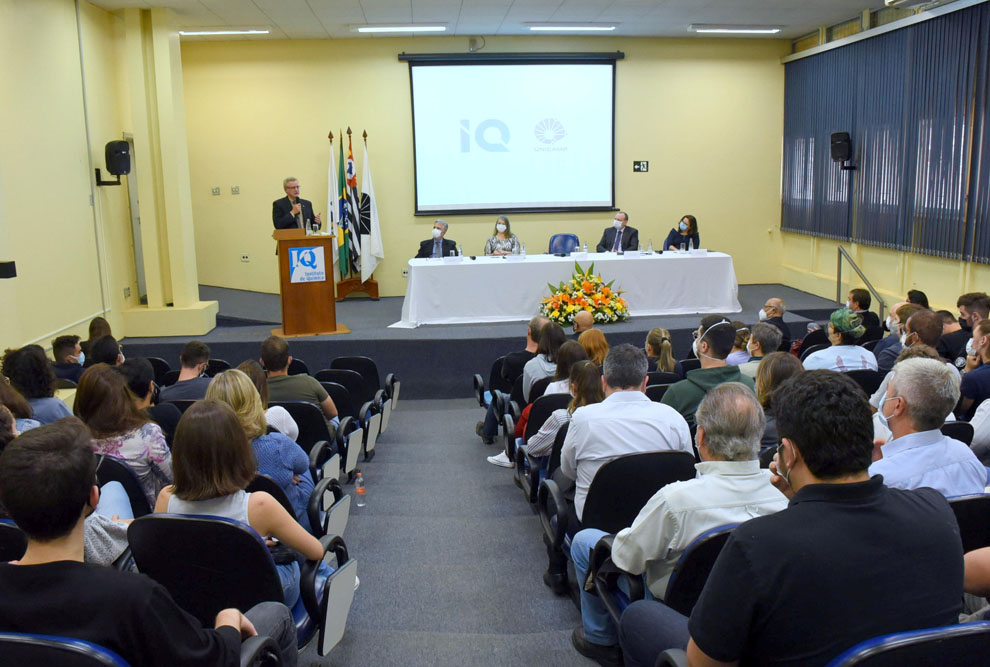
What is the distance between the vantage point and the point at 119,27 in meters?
8.28

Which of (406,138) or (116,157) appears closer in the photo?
(116,157)

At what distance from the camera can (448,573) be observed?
139 inches

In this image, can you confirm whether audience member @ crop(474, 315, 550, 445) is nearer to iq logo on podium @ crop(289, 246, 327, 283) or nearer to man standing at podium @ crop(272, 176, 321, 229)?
iq logo on podium @ crop(289, 246, 327, 283)

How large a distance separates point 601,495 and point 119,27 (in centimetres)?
780

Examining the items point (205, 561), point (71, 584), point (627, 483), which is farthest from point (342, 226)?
point (71, 584)

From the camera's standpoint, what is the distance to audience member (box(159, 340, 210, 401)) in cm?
404

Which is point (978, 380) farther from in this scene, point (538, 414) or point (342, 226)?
point (342, 226)

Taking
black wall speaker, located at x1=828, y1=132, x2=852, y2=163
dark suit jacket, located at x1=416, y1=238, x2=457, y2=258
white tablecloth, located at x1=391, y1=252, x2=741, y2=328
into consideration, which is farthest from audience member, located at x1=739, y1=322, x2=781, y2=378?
black wall speaker, located at x1=828, y1=132, x2=852, y2=163

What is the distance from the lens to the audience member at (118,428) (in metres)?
2.97

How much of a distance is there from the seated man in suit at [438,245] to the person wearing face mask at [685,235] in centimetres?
254

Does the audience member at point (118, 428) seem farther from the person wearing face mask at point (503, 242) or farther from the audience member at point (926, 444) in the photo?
the person wearing face mask at point (503, 242)

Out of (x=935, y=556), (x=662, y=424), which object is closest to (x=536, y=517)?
(x=662, y=424)

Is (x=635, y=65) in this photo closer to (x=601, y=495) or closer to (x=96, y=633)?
(x=601, y=495)

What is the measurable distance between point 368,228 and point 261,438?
294 inches
